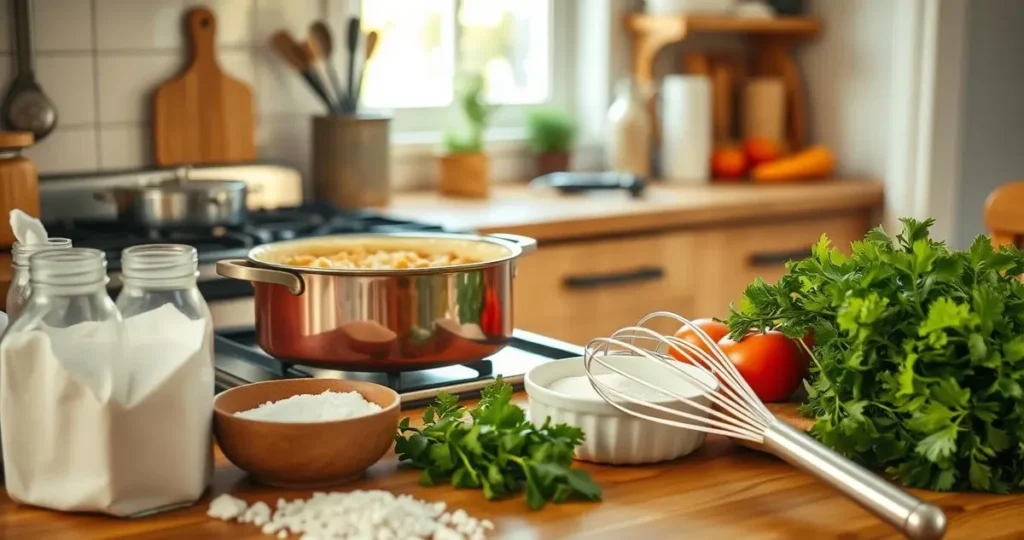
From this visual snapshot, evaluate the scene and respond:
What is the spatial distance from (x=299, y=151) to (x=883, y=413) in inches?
79.0

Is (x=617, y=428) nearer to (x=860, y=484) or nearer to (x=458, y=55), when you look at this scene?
(x=860, y=484)

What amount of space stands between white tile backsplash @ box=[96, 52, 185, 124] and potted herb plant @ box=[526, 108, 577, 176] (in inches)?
37.7

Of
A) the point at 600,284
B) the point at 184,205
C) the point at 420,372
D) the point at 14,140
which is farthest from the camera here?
the point at 600,284

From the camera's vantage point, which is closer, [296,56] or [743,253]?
[296,56]

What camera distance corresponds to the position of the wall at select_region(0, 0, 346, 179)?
8.36ft

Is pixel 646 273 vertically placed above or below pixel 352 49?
below

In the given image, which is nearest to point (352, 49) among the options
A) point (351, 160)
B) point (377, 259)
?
point (351, 160)

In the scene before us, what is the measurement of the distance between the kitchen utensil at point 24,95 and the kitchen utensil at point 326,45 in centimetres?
58

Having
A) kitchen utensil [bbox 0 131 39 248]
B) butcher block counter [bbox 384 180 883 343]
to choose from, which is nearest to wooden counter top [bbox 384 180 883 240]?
butcher block counter [bbox 384 180 883 343]

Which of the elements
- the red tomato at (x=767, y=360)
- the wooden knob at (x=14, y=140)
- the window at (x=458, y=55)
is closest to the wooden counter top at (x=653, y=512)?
the red tomato at (x=767, y=360)

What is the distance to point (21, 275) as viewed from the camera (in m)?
1.11

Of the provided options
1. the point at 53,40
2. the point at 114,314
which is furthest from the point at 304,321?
the point at 53,40

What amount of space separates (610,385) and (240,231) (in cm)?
135

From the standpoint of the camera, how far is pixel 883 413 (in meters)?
1.11
